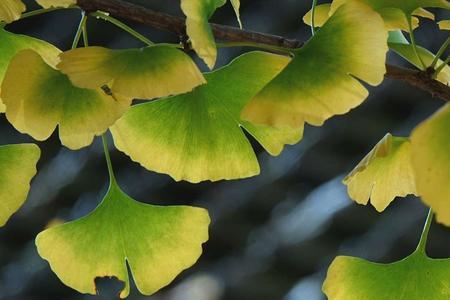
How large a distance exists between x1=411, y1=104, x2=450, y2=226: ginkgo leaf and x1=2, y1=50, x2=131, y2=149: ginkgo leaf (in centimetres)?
10

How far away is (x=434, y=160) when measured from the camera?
215mm

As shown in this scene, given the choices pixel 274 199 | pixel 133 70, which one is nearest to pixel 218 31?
pixel 133 70

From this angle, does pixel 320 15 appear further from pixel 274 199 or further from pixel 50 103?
pixel 274 199

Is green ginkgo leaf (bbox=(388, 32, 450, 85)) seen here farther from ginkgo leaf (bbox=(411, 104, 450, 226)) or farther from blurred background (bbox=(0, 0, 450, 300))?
blurred background (bbox=(0, 0, 450, 300))

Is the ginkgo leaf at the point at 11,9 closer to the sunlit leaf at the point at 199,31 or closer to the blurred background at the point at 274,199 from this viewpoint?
the sunlit leaf at the point at 199,31

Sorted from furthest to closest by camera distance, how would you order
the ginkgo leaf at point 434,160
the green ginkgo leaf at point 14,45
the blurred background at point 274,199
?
the blurred background at point 274,199
the green ginkgo leaf at point 14,45
the ginkgo leaf at point 434,160

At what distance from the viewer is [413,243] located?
4.48ft

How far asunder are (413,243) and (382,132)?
0.17 meters

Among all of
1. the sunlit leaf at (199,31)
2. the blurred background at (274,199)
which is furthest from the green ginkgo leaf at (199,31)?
the blurred background at (274,199)

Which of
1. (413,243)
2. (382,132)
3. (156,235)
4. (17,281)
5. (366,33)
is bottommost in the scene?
(17,281)

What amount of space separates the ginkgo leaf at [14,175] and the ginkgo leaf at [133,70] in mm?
63

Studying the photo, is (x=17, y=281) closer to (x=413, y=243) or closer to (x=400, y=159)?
(x=413, y=243)

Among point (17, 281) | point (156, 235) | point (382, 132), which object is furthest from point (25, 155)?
point (17, 281)

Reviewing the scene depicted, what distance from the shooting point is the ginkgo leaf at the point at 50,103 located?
0.28m
